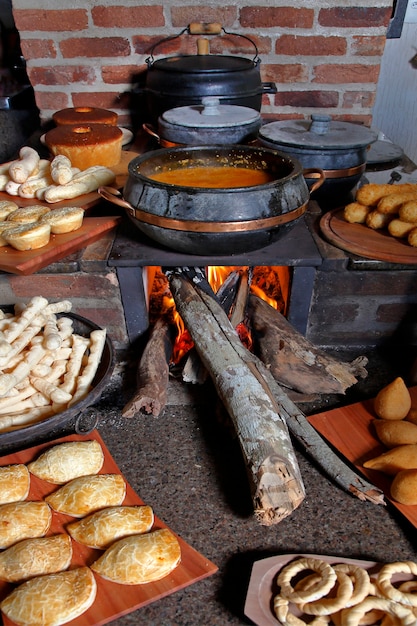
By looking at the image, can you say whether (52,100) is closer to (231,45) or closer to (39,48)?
(39,48)

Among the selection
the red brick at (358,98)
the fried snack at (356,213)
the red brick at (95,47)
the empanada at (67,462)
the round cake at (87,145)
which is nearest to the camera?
the empanada at (67,462)

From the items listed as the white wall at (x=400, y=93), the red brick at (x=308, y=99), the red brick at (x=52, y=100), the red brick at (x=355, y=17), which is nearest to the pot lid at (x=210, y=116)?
the red brick at (x=308, y=99)

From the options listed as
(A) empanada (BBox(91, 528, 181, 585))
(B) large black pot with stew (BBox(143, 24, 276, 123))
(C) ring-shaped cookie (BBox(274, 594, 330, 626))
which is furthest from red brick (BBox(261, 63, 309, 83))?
(C) ring-shaped cookie (BBox(274, 594, 330, 626))

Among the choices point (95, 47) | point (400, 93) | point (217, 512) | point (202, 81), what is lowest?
point (217, 512)

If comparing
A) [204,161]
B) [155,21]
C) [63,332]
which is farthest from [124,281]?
[155,21]

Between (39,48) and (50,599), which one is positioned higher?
(39,48)

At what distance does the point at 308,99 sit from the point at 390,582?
2.74 m

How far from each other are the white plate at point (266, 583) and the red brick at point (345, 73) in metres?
2.68

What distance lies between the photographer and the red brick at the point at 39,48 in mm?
3006

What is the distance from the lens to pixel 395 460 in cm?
158

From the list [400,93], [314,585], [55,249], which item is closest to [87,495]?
[314,585]

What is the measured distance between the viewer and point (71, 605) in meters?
1.20

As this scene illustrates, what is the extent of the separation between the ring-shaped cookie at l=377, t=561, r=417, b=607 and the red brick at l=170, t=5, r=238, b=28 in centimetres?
288

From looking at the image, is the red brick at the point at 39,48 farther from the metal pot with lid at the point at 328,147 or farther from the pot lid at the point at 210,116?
the metal pot with lid at the point at 328,147
